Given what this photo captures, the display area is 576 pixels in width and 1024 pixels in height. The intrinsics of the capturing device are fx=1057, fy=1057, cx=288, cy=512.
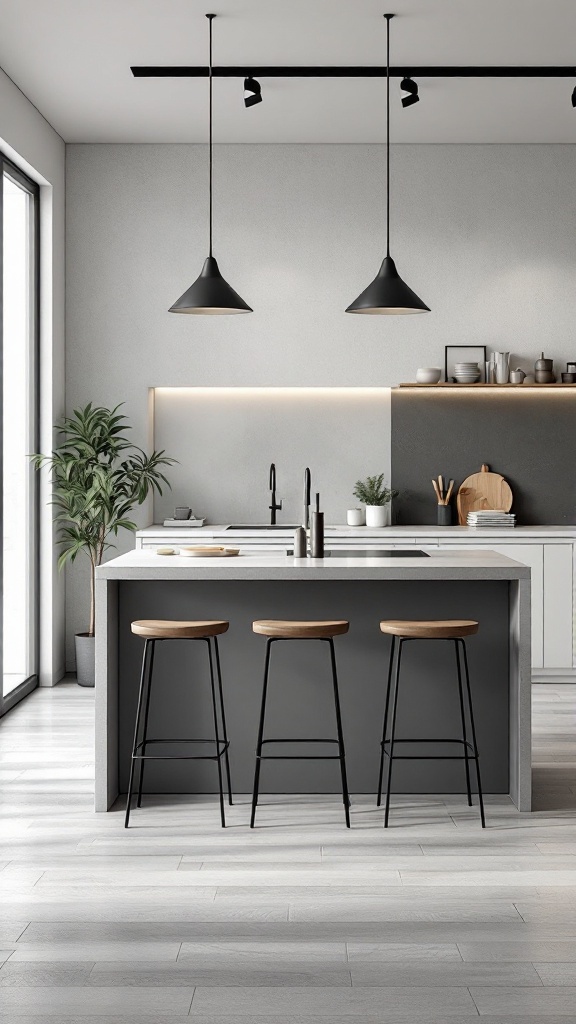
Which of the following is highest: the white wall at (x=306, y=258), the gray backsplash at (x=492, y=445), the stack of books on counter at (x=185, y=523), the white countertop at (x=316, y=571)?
the white wall at (x=306, y=258)

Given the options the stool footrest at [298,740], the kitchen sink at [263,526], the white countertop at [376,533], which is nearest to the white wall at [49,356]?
the white countertop at [376,533]

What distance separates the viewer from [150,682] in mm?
4527

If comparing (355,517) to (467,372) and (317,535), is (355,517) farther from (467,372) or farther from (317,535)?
(317,535)

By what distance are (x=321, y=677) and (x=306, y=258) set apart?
356cm

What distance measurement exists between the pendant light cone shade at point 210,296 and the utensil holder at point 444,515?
2904 mm

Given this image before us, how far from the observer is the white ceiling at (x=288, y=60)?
493cm

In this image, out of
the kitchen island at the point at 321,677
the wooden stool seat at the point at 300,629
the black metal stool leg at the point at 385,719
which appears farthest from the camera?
the kitchen island at the point at 321,677

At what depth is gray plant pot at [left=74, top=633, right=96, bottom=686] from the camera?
6664mm

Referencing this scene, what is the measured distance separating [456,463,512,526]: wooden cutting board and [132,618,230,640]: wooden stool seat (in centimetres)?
346

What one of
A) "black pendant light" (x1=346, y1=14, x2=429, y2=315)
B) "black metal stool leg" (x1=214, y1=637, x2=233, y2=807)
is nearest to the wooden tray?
"black metal stool leg" (x1=214, y1=637, x2=233, y2=807)

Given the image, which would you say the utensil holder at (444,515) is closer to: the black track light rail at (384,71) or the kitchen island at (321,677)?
the kitchen island at (321,677)

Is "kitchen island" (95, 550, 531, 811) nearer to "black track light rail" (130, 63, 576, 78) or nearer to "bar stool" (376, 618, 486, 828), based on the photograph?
"bar stool" (376, 618, 486, 828)

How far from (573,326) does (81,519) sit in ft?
11.6

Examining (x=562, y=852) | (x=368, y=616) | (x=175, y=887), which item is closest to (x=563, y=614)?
(x=368, y=616)
